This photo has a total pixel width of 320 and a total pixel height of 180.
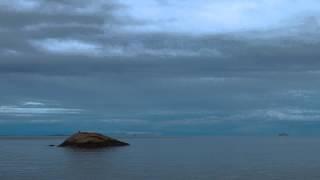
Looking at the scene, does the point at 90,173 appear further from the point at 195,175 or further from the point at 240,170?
the point at 240,170

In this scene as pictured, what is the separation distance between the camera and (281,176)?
7394 cm

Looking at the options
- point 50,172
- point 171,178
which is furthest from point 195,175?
point 50,172

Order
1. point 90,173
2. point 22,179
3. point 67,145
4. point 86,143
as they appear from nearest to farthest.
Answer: point 22,179, point 90,173, point 86,143, point 67,145

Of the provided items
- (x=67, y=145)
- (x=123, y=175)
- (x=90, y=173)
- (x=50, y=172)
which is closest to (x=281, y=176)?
(x=123, y=175)

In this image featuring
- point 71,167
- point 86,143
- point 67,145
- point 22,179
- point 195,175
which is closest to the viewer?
point 22,179

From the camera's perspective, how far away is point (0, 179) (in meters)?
70.9

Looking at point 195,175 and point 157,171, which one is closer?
point 195,175

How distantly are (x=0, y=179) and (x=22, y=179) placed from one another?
249 centimetres

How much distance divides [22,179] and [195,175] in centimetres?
2038

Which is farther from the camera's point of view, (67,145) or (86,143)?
(67,145)

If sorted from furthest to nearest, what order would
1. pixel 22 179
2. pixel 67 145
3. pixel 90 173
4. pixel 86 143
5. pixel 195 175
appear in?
1. pixel 67 145
2. pixel 86 143
3. pixel 90 173
4. pixel 195 175
5. pixel 22 179

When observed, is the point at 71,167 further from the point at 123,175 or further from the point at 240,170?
the point at 240,170

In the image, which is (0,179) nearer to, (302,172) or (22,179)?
(22,179)

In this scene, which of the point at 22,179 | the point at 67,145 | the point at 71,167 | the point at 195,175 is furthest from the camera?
the point at 67,145
